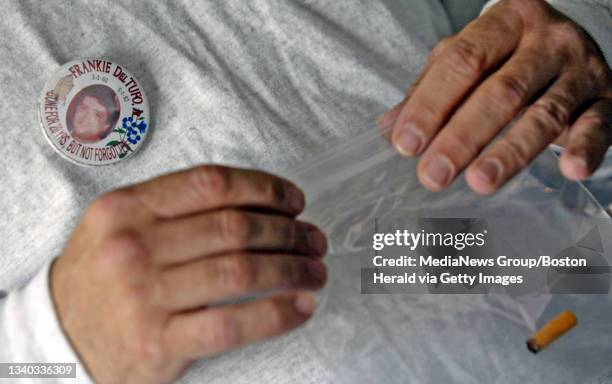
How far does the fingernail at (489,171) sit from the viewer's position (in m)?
0.55

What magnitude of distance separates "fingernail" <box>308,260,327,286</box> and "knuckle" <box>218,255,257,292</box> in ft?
0.20

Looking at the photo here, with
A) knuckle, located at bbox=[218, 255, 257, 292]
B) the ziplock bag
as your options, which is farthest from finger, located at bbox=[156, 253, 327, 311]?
the ziplock bag

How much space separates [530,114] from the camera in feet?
1.97

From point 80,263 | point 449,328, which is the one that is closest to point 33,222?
point 80,263

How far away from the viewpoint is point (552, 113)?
61cm

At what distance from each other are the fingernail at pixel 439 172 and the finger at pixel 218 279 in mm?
165

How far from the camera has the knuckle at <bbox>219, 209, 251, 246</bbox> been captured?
0.48 metres

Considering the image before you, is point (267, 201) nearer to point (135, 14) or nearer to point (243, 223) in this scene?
point (243, 223)

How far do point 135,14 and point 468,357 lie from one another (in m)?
0.54

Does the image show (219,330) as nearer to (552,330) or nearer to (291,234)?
(291,234)

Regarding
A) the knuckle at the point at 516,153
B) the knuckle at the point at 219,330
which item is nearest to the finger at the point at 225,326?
the knuckle at the point at 219,330

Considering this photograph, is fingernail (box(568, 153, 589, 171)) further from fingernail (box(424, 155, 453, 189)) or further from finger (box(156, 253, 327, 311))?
finger (box(156, 253, 327, 311))

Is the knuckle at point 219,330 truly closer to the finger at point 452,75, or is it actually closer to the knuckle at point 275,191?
the knuckle at point 275,191

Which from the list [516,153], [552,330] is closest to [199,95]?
[516,153]
